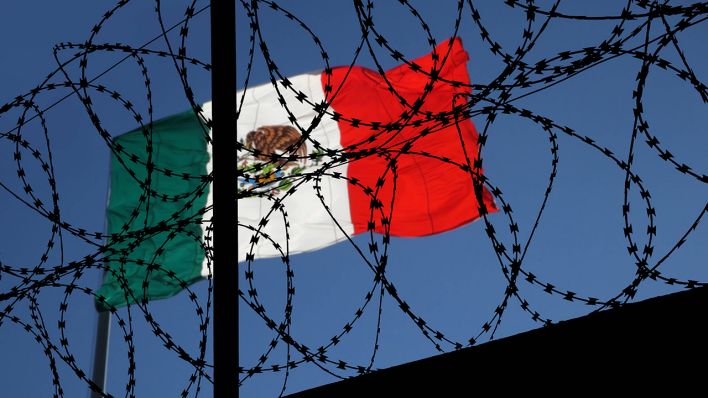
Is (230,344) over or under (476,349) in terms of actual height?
over

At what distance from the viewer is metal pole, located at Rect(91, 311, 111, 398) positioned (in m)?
11.5

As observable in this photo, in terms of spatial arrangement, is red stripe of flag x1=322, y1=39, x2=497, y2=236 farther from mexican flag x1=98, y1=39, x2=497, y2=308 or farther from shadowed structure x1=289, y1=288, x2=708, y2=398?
shadowed structure x1=289, y1=288, x2=708, y2=398

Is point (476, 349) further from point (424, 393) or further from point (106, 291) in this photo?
point (106, 291)

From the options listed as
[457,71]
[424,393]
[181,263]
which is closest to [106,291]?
[181,263]

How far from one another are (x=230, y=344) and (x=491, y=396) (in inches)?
41.3

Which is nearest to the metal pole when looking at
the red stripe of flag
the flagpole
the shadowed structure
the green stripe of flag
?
the green stripe of flag

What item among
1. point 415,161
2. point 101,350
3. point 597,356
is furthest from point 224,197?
point 415,161

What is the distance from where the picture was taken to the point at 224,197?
3543 mm

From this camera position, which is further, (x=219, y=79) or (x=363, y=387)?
(x=219, y=79)

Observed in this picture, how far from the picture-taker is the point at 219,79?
3.66m

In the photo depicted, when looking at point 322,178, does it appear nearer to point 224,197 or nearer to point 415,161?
point 415,161

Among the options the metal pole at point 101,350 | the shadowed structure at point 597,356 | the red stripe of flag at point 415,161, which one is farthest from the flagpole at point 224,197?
the red stripe of flag at point 415,161

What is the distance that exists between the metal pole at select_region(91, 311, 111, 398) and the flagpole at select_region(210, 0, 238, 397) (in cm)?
865

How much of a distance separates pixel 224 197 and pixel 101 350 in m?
9.32
